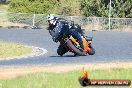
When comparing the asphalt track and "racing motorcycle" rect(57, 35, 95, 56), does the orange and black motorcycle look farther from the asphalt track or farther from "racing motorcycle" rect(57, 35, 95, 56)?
the asphalt track

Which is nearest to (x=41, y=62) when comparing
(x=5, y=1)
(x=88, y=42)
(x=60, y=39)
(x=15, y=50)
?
(x=60, y=39)

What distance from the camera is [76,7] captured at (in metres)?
46.5

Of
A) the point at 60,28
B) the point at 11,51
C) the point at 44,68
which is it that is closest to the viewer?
the point at 44,68

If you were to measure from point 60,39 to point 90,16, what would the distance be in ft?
83.7

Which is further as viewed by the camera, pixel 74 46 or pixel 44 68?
pixel 74 46

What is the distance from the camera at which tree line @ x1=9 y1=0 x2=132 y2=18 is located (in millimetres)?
42938

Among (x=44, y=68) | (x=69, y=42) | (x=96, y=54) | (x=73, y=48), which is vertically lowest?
(x=96, y=54)

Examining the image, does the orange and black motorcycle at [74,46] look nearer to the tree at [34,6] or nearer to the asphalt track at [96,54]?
the asphalt track at [96,54]

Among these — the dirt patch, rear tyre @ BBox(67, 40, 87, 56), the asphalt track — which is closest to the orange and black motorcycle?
rear tyre @ BBox(67, 40, 87, 56)

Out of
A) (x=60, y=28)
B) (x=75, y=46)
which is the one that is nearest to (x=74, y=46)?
(x=75, y=46)

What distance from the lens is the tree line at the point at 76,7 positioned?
141ft

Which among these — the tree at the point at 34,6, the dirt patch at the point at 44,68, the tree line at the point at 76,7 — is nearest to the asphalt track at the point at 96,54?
the dirt patch at the point at 44,68

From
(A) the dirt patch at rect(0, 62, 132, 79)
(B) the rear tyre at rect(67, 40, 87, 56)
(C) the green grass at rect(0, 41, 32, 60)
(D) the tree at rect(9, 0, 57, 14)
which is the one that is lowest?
(D) the tree at rect(9, 0, 57, 14)

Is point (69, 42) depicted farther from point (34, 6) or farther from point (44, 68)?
point (34, 6)
